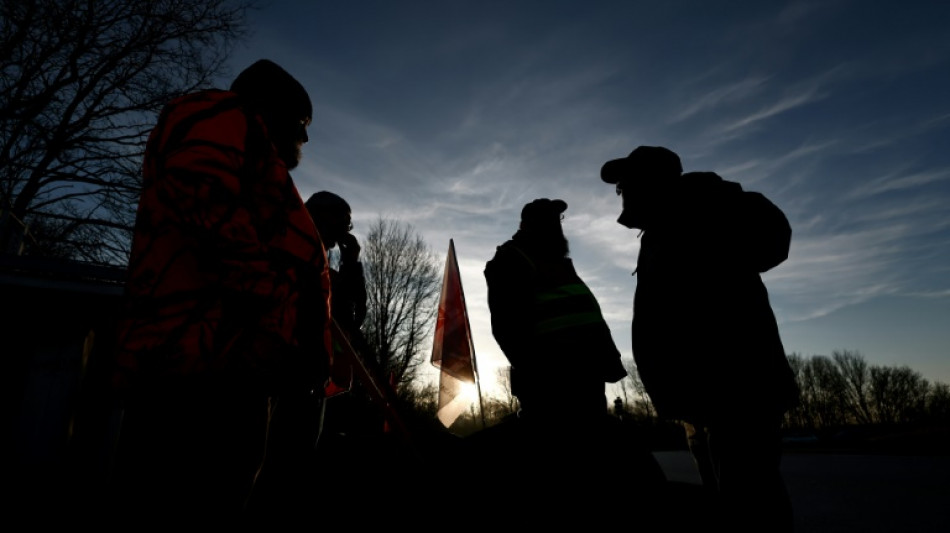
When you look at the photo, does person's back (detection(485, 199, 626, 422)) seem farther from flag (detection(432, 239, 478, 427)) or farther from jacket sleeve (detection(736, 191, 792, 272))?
flag (detection(432, 239, 478, 427))

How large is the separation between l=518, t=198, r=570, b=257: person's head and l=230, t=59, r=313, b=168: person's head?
1957mm

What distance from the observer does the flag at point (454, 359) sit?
5180mm

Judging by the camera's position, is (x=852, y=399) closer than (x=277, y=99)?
No

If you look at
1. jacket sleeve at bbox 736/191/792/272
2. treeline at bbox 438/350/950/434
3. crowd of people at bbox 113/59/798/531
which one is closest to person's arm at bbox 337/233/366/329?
crowd of people at bbox 113/59/798/531

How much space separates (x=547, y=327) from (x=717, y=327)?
3.43ft

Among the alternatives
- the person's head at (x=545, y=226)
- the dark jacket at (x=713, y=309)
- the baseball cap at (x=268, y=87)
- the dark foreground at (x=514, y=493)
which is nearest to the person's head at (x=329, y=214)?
the person's head at (x=545, y=226)

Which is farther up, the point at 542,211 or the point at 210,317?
the point at 542,211

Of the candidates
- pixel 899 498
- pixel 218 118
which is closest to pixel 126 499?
pixel 218 118

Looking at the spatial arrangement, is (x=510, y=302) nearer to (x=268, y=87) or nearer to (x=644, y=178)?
(x=644, y=178)

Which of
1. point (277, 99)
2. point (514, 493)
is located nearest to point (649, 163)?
point (277, 99)

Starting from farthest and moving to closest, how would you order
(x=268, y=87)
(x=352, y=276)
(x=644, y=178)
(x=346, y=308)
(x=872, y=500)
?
(x=872, y=500)
(x=352, y=276)
(x=346, y=308)
(x=644, y=178)
(x=268, y=87)

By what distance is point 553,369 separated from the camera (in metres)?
2.46

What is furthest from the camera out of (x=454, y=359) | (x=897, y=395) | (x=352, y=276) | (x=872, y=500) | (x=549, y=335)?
(x=897, y=395)

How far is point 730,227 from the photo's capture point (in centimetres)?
179
